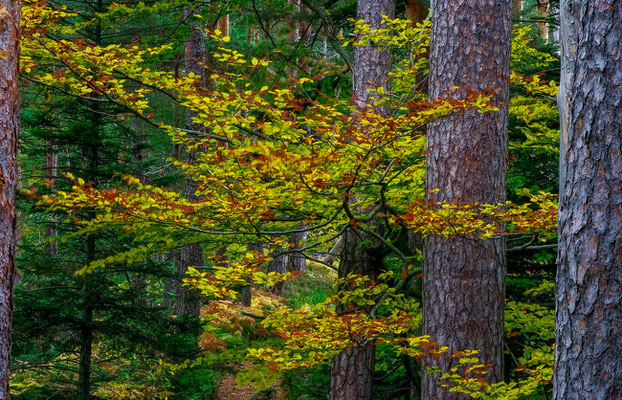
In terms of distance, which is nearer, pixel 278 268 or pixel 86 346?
pixel 86 346

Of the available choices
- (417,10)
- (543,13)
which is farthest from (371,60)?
(543,13)

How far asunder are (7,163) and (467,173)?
12.4ft

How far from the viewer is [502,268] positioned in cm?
516

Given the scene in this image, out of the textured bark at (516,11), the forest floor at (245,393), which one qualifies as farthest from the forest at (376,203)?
the textured bark at (516,11)

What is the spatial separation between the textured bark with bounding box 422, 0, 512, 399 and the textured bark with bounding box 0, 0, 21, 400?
3.41 m

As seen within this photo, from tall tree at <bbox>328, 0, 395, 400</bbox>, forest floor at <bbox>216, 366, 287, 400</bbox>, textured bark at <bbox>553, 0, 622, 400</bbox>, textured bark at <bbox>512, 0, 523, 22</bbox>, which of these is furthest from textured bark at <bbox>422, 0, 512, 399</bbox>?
forest floor at <bbox>216, 366, 287, 400</bbox>

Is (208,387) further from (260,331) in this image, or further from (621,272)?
(621,272)

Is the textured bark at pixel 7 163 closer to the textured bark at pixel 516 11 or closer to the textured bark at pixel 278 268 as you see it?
the textured bark at pixel 516 11

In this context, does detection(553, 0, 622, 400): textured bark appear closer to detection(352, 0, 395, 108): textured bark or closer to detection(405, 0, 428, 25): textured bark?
detection(352, 0, 395, 108): textured bark

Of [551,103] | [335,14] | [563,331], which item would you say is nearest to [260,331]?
[335,14]

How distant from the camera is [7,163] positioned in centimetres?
376

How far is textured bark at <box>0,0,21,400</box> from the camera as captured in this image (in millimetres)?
3641

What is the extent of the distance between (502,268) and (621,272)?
9.70ft

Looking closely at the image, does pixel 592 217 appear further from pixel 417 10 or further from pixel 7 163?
pixel 417 10
